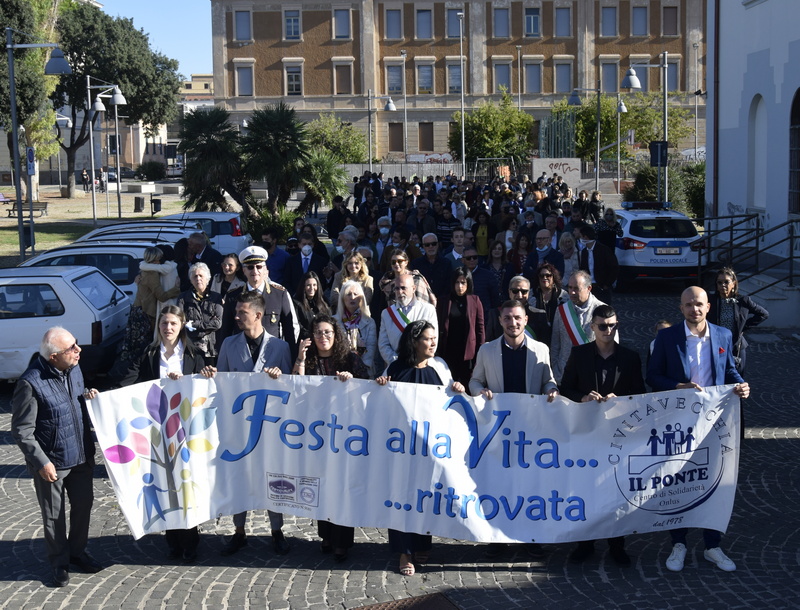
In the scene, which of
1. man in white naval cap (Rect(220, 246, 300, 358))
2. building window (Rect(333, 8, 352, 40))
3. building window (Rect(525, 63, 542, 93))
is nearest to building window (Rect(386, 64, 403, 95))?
building window (Rect(333, 8, 352, 40))

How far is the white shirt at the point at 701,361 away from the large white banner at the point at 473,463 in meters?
0.48

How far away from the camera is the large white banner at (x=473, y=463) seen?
660 centimetres

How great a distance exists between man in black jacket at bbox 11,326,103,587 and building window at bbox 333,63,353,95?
74961 mm

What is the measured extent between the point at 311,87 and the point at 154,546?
248ft

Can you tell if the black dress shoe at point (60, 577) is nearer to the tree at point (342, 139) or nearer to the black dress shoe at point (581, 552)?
the black dress shoe at point (581, 552)

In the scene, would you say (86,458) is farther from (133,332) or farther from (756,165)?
(756,165)

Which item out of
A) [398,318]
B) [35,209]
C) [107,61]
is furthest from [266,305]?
[107,61]

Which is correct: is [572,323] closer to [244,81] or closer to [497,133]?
[497,133]

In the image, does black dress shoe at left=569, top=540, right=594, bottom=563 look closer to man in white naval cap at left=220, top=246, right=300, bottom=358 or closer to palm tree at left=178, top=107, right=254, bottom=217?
man in white naval cap at left=220, top=246, right=300, bottom=358

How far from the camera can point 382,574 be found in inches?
266

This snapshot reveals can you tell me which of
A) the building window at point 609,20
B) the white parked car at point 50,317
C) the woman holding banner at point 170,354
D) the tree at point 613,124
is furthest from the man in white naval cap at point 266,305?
the building window at point 609,20

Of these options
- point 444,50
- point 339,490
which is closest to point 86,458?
point 339,490

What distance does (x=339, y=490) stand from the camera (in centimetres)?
679

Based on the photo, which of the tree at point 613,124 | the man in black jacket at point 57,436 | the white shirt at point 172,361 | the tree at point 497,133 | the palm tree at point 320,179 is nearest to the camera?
the man in black jacket at point 57,436
